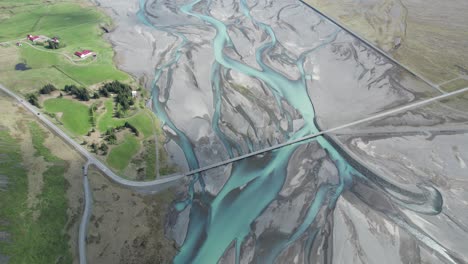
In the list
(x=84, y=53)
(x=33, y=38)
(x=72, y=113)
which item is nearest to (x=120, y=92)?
(x=72, y=113)

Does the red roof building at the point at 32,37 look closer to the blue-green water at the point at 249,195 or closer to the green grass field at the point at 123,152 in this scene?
the blue-green water at the point at 249,195

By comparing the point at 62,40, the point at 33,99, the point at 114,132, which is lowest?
the point at 62,40

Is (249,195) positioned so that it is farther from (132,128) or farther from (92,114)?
(92,114)

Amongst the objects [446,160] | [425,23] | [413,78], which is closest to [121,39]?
[413,78]

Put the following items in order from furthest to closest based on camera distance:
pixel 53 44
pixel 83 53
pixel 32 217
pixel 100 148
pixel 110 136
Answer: pixel 53 44 → pixel 83 53 → pixel 110 136 → pixel 100 148 → pixel 32 217

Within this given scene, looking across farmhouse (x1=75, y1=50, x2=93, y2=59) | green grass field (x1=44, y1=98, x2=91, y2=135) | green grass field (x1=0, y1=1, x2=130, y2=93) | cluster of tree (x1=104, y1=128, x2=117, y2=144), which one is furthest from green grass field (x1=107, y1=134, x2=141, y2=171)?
farmhouse (x1=75, y1=50, x2=93, y2=59)

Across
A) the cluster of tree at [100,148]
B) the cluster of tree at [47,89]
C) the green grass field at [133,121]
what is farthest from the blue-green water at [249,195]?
the cluster of tree at [47,89]

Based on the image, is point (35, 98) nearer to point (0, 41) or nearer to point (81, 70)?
point (81, 70)
